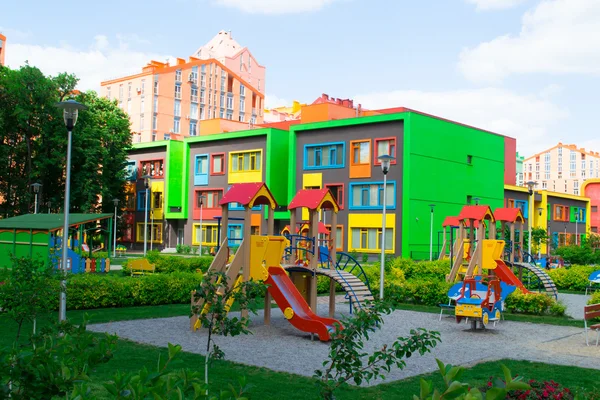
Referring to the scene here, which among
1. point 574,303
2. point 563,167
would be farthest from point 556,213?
point 563,167

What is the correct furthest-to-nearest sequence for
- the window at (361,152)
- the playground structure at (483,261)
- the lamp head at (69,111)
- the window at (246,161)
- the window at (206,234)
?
the window at (206,234), the window at (246,161), the window at (361,152), the playground structure at (483,261), the lamp head at (69,111)

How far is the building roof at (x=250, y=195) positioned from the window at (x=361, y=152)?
100ft

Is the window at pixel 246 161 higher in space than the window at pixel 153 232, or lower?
higher

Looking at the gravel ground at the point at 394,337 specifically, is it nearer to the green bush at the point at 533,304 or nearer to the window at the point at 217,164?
the green bush at the point at 533,304

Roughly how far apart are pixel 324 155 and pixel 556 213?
3470 centimetres

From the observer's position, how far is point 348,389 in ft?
30.6

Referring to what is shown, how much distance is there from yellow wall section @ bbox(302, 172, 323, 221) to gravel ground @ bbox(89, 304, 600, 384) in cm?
3166

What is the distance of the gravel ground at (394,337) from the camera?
11781 mm

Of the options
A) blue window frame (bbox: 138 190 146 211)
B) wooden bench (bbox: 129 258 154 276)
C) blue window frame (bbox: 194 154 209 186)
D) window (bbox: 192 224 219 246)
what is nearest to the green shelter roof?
wooden bench (bbox: 129 258 154 276)

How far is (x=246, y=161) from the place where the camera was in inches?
2137

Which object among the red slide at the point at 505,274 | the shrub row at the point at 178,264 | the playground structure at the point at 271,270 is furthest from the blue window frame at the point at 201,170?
the playground structure at the point at 271,270

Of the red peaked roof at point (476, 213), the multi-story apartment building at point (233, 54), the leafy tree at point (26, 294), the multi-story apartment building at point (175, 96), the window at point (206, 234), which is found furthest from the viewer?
the multi-story apartment building at point (233, 54)

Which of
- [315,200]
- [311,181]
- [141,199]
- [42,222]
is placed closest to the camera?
[315,200]

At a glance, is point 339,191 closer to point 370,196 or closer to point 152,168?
point 370,196
